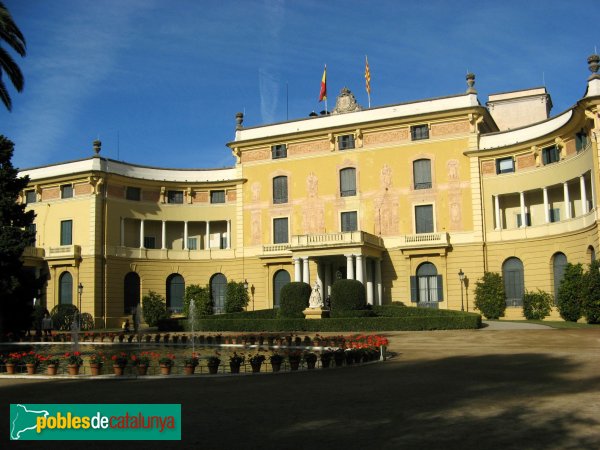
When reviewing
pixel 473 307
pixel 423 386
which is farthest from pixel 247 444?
pixel 473 307

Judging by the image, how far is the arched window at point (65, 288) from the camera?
5041 cm

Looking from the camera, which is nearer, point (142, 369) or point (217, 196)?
point (142, 369)

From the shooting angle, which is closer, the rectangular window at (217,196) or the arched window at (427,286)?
the arched window at (427,286)

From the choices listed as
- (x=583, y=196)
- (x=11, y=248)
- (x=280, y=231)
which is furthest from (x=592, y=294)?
(x=11, y=248)

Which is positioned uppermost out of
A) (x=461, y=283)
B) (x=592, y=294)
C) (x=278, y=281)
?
(x=278, y=281)

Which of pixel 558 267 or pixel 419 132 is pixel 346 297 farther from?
pixel 419 132

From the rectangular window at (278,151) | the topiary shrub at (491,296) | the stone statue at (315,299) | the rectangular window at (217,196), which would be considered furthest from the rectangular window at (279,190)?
the topiary shrub at (491,296)

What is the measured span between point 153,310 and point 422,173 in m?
24.3

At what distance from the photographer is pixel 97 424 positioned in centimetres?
947

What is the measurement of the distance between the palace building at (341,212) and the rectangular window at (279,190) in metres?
0.13

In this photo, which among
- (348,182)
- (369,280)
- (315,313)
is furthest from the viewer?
(348,182)

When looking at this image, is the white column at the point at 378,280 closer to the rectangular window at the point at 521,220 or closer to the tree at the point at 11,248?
the rectangular window at the point at 521,220

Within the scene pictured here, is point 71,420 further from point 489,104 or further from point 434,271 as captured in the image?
point 489,104

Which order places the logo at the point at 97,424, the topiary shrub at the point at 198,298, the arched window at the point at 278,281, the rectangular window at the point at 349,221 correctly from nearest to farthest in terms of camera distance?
the logo at the point at 97,424, the rectangular window at the point at 349,221, the arched window at the point at 278,281, the topiary shrub at the point at 198,298
